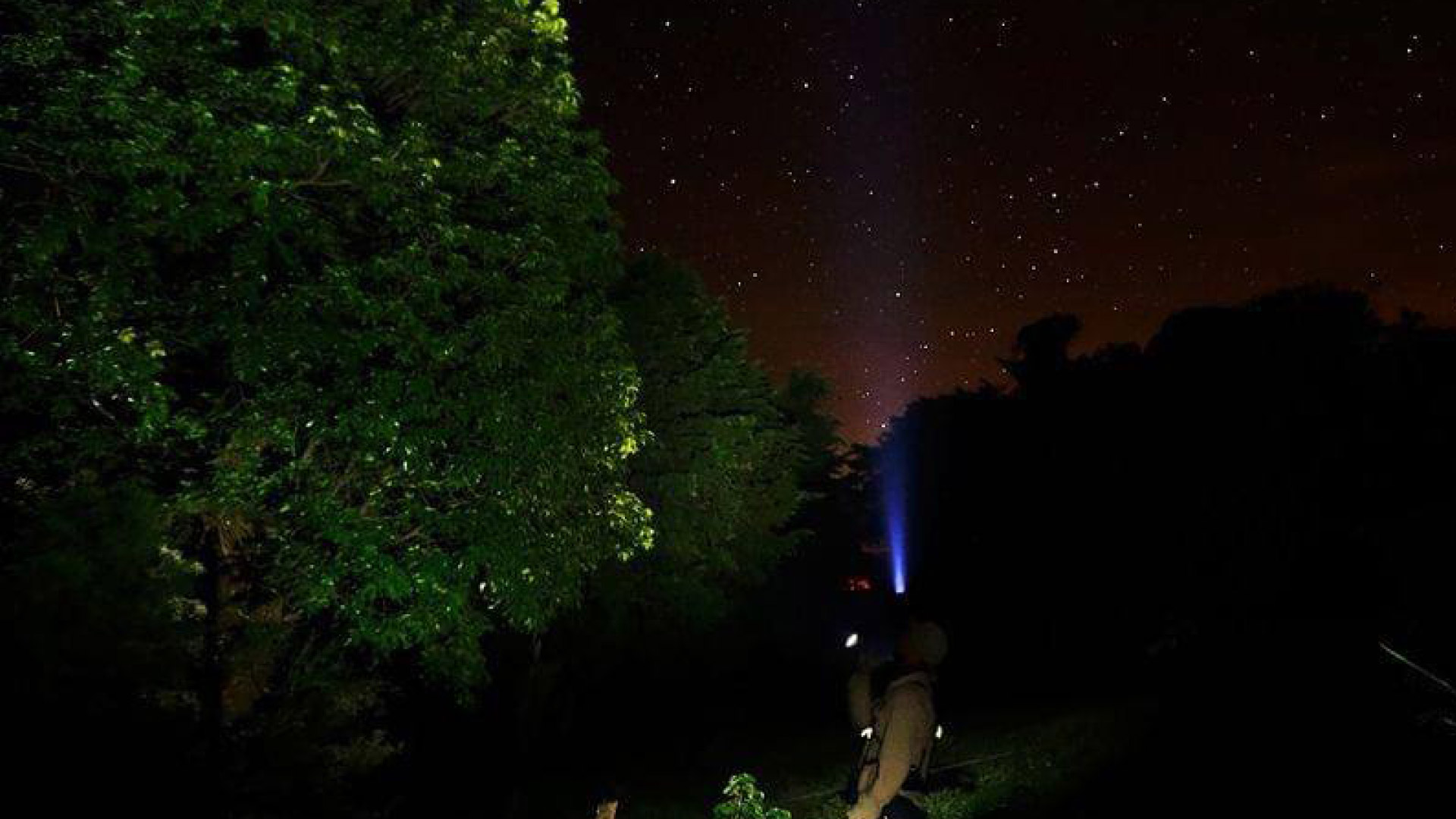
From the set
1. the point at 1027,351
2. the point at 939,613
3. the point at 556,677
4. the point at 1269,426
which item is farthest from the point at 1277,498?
the point at 1027,351

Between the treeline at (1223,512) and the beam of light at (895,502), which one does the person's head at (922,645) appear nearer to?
the treeline at (1223,512)

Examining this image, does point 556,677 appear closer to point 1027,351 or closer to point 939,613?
point 939,613

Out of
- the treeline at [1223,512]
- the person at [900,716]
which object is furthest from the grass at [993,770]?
the person at [900,716]

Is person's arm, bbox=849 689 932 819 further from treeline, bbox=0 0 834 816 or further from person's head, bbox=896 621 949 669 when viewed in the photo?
treeline, bbox=0 0 834 816

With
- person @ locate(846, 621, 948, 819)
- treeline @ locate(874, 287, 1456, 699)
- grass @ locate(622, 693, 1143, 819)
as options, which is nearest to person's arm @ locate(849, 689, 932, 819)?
person @ locate(846, 621, 948, 819)

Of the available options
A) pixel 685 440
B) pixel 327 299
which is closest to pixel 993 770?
pixel 327 299

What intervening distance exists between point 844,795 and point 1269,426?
16.8 metres

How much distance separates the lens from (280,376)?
34.6ft

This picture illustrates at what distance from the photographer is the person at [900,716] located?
257 inches

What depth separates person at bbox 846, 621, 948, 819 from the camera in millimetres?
6516

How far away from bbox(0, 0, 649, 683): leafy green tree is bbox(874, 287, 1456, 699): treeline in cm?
1087

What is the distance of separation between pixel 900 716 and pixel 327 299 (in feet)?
23.4

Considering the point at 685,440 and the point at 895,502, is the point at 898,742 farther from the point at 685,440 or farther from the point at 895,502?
the point at 895,502

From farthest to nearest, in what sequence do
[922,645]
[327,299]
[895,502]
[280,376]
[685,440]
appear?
[895,502] < [685,440] < [280,376] < [327,299] < [922,645]
